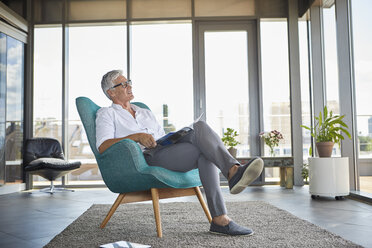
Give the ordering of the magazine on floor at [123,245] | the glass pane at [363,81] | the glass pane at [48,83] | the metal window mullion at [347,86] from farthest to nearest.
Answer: the glass pane at [48,83] → the metal window mullion at [347,86] → the glass pane at [363,81] → the magazine on floor at [123,245]

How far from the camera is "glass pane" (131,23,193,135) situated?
5.55 metres

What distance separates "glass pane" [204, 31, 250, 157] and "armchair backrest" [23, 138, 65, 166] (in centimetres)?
216

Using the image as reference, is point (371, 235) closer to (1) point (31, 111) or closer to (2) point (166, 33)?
(2) point (166, 33)

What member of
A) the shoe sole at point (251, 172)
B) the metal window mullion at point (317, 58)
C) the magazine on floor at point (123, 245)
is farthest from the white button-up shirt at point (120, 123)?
the metal window mullion at point (317, 58)

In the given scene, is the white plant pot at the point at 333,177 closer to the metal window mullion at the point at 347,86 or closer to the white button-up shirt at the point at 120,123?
the metal window mullion at the point at 347,86

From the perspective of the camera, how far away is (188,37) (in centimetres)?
564

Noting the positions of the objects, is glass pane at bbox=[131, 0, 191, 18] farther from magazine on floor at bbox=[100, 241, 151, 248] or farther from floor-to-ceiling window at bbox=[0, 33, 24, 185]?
magazine on floor at bbox=[100, 241, 151, 248]

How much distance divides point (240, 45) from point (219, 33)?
Result: 361 mm

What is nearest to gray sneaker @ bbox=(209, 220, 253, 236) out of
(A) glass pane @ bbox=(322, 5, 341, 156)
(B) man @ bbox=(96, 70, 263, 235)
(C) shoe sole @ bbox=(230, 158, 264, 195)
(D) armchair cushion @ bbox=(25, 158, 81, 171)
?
(B) man @ bbox=(96, 70, 263, 235)

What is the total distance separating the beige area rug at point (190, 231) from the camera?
6.39ft

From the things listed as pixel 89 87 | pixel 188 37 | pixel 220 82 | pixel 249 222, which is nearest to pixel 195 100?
pixel 220 82

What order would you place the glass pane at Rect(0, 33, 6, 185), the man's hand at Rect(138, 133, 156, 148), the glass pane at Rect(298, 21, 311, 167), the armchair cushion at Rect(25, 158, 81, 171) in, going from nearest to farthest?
1. the man's hand at Rect(138, 133, 156, 148)
2. the armchair cushion at Rect(25, 158, 81, 171)
3. the glass pane at Rect(0, 33, 6, 185)
4. the glass pane at Rect(298, 21, 311, 167)

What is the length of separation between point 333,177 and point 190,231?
2.00m

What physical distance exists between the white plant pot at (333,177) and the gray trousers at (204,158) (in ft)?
6.23
